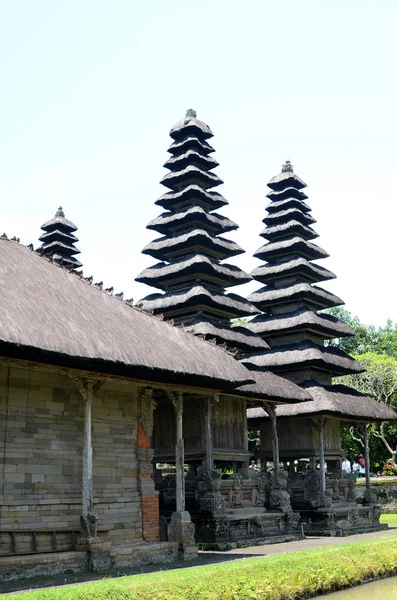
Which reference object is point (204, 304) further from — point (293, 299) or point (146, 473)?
point (146, 473)

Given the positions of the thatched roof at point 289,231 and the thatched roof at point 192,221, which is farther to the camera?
the thatched roof at point 289,231

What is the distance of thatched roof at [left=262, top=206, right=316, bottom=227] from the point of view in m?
33.6

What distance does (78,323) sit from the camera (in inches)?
593

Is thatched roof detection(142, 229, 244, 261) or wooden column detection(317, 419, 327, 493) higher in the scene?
thatched roof detection(142, 229, 244, 261)

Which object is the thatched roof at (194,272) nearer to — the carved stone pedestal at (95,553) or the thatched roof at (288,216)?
the thatched roof at (288,216)

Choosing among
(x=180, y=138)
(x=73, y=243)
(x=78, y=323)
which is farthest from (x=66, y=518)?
(x=73, y=243)

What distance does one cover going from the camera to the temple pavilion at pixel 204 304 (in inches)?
887

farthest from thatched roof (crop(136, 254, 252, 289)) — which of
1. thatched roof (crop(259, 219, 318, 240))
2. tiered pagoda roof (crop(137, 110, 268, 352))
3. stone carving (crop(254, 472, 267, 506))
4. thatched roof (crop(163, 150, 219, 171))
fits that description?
stone carving (crop(254, 472, 267, 506))

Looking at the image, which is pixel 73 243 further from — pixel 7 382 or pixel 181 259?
pixel 7 382

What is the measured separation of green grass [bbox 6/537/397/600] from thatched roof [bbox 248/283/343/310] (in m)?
15.8

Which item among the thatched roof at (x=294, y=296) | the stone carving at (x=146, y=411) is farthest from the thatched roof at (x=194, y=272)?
the stone carving at (x=146, y=411)

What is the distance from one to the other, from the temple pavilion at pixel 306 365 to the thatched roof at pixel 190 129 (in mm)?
5311

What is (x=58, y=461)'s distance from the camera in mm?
15375

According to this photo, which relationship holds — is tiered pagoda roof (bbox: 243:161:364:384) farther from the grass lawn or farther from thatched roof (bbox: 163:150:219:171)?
the grass lawn
